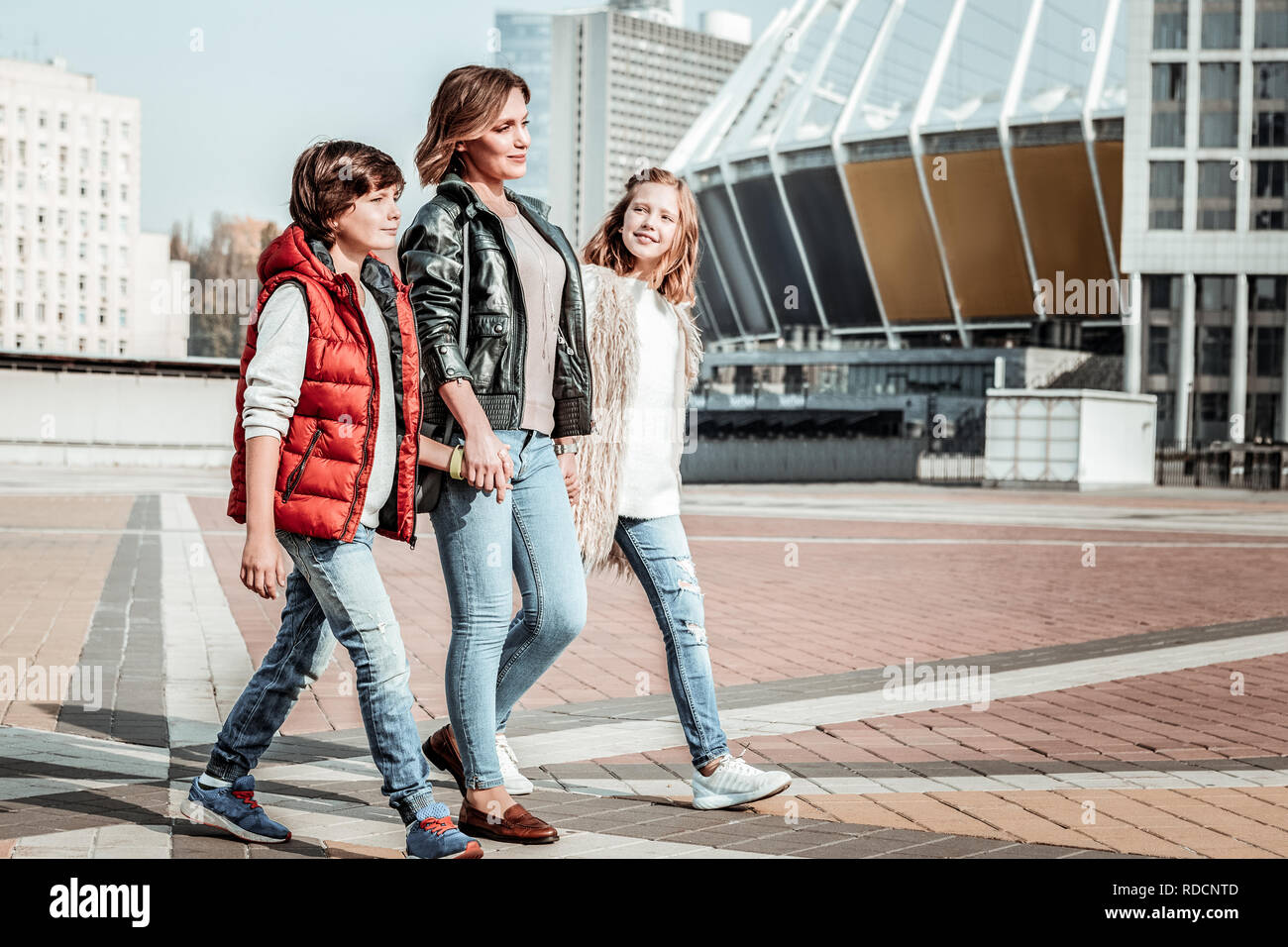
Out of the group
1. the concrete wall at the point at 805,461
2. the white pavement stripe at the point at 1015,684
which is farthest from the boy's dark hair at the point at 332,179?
the concrete wall at the point at 805,461

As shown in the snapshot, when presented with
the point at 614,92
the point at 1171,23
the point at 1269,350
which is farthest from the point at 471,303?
the point at 614,92

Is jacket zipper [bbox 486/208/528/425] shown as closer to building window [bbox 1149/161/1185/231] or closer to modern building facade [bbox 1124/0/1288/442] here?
modern building facade [bbox 1124/0/1288/442]

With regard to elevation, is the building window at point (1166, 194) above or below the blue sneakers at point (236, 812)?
above

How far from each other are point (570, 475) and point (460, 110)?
1.03m

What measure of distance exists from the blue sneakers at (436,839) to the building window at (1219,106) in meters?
52.9

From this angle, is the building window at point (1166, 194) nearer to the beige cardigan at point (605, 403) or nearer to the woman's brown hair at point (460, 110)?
the beige cardigan at point (605, 403)

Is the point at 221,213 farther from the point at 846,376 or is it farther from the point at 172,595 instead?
the point at 172,595

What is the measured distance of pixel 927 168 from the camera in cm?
6059

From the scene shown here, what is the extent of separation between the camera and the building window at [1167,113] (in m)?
51.5

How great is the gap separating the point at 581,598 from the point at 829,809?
97 cm

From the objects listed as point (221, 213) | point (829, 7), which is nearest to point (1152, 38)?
point (829, 7)

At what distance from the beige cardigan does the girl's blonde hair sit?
0.19 metres
